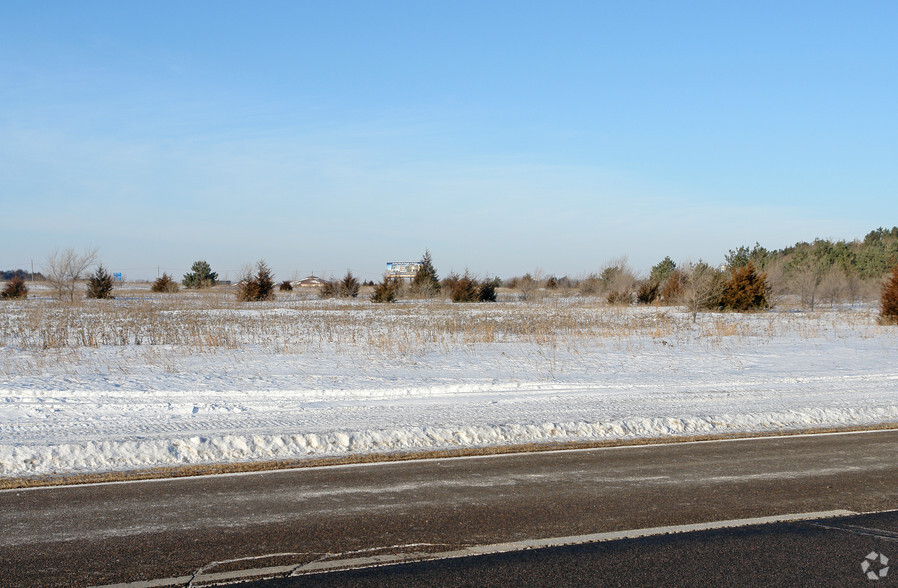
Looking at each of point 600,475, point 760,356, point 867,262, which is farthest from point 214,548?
point 867,262

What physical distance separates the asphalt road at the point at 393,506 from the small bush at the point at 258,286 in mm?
46837

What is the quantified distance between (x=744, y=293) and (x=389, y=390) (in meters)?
32.5

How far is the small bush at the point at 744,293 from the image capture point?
39.5m

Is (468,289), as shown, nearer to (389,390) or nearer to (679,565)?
(389,390)

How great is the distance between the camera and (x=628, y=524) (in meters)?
5.56

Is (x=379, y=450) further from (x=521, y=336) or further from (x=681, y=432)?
(x=521, y=336)

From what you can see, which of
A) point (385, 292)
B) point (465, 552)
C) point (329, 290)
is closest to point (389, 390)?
point (465, 552)

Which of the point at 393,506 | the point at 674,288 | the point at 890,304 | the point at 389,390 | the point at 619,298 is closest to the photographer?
the point at 393,506

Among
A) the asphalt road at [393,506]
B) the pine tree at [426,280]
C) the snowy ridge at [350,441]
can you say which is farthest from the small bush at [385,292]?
the asphalt road at [393,506]

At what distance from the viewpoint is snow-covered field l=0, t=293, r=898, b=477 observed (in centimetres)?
871

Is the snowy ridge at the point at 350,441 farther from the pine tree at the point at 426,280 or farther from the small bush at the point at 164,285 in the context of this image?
the small bush at the point at 164,285

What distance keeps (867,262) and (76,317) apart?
58.9 meters

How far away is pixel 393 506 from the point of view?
605 cm

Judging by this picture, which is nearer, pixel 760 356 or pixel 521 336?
pixel 760 356
